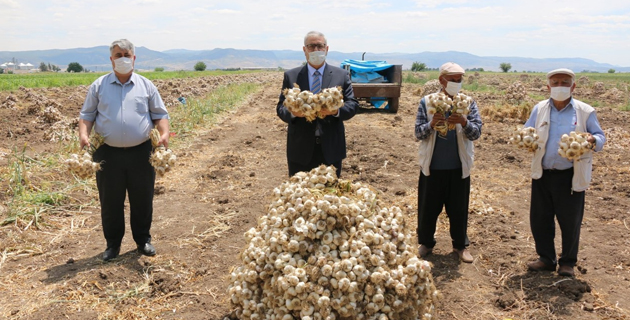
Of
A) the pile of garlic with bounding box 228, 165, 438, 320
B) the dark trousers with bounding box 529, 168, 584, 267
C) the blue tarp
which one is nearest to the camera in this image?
the pile of garlic with bounding box 228, 165, 438, 320

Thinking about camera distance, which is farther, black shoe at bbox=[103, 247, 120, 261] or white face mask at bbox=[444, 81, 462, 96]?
black shoe at bbox=[103, 247, 120, 261]

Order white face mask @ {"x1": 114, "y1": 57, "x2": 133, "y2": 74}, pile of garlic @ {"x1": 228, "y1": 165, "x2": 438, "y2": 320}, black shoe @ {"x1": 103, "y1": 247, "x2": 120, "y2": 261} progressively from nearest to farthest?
pile of garlic @ {"x1": 228, "y1": 165, "x2": 438, "y2": 320} → white face mask @ {"x1": 114, "y1": 57, "x2": 133, "y2": 74} → black shoe @ {"x1": 103, "y1": 247, "x2": 120, "y2": 261}

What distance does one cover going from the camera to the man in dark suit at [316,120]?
3.67m

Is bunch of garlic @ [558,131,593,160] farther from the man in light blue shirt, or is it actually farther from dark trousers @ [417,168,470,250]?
the man in light blue shirt

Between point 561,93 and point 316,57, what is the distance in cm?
197

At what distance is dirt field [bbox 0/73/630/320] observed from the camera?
11.4ft

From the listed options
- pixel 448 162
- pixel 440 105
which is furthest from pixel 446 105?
pixel 448 162

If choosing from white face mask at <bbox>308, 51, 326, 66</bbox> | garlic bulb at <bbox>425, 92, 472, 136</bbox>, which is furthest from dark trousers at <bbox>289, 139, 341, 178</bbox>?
garlic bulb at <bbox>425, 92, 472, 136</bbox>

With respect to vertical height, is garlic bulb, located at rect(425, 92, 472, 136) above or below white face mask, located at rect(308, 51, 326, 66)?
below

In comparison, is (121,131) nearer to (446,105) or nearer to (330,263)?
(330,263)

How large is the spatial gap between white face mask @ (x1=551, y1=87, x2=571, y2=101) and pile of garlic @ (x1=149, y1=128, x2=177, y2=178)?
3143 mm

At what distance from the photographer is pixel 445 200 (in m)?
4.21

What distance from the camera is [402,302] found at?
2455 millimetres

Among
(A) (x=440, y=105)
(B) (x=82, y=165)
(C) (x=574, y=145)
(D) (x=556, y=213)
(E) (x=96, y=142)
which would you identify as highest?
(A) (x=440, y=105)
